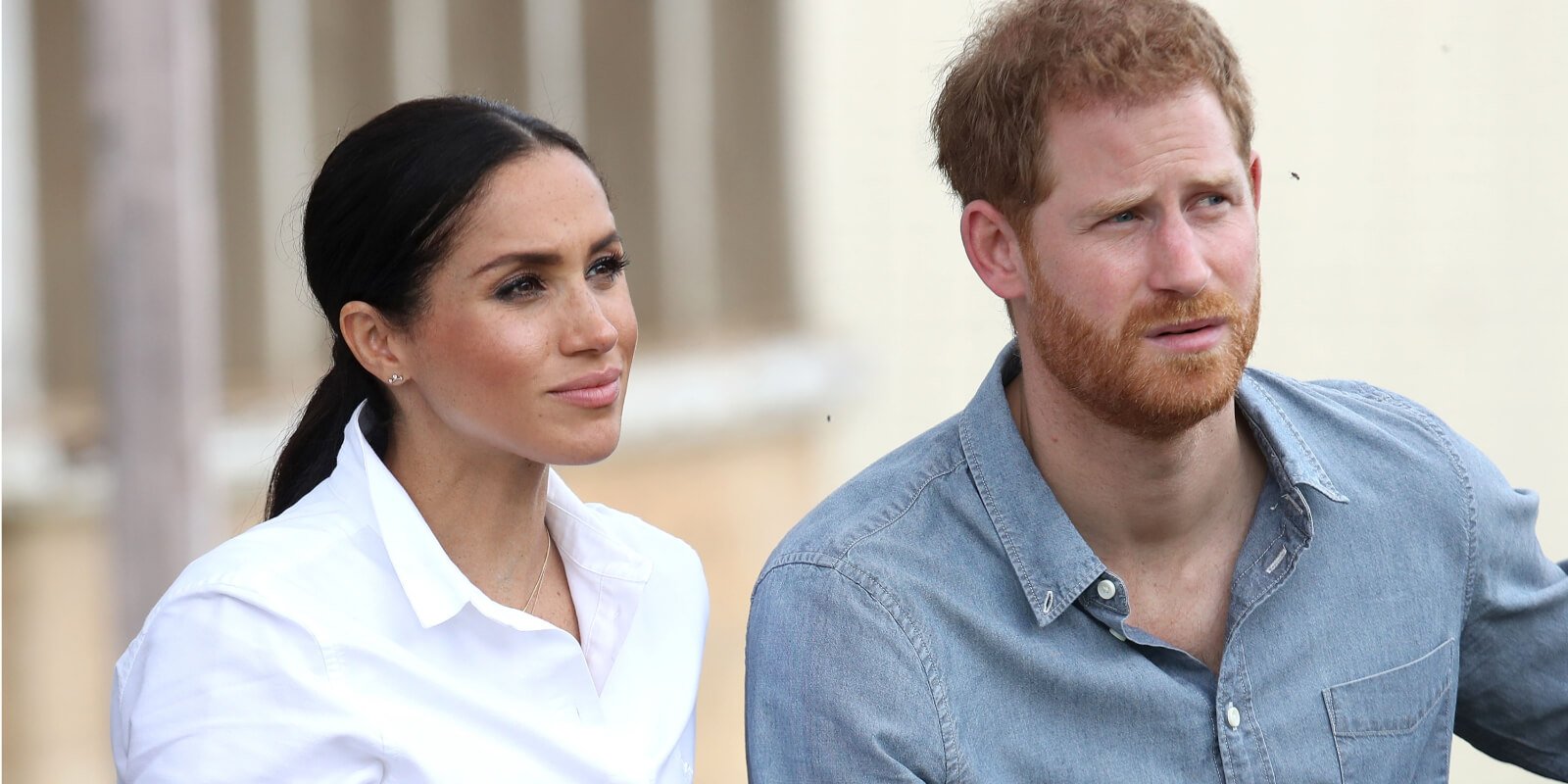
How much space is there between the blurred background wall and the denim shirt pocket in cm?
215

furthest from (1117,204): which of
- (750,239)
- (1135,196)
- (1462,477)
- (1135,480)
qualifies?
(750,239)

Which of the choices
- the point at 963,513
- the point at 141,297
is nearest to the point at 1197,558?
the point at 963,513

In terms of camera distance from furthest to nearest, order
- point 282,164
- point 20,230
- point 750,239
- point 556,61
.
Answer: point 750,239
point 556,61
point 282,164
point 20,230

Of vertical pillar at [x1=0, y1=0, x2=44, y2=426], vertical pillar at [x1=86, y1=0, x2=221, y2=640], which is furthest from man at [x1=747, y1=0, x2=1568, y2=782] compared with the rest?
vertical pillar at [x1=0, y1=0, x2=44, y2=426]

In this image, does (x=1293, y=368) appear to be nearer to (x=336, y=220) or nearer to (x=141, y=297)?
(x=141, y=297)

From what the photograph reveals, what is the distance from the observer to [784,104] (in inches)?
172

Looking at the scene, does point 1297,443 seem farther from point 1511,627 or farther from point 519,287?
point 519,287

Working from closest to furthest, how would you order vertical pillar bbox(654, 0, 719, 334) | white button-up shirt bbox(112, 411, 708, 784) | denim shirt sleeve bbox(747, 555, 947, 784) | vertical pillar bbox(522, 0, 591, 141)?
white button-up shirt bbox(112, 411, 708, 784)
denim shirt sleeve bbox(747, 555, 947, 784)
vertical pillar bbox(522, 0, 591, 141)
vertical pillar bbox(654, 0, 719, 334)

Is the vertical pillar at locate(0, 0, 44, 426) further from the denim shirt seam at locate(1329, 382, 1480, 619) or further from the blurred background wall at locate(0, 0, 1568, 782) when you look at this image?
the denim shirt seam at locate(1329, 382, 1480, 619)

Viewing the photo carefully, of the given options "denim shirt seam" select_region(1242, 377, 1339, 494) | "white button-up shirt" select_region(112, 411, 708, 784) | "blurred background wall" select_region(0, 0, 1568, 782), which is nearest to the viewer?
"white button-up shirt" select_region(112, 411, 708, 784)

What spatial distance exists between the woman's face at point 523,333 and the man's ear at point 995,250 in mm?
416

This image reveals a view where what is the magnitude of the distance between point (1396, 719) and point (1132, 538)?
339mm

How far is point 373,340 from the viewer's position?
76.6 inches

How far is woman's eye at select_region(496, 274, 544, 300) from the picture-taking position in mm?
1876
